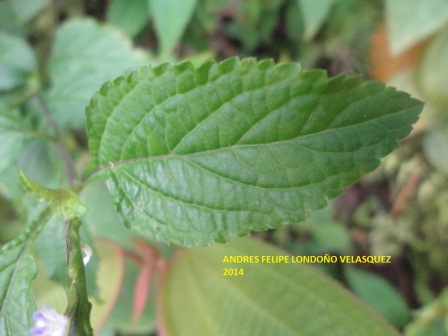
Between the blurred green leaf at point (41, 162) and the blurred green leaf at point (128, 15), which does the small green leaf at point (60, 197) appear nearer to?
the blurred green leaf at point (41, 162)

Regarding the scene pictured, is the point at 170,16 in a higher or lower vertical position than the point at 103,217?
higher

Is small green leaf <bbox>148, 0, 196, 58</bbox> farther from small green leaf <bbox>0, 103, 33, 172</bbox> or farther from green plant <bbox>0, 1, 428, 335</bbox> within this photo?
green plant <bbox>0, 1, 428, 335</bbox>

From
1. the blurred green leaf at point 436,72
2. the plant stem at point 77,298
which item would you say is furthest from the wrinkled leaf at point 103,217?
the blurred green leaf at point 436,72


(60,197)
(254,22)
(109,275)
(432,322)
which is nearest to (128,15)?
(254,22)

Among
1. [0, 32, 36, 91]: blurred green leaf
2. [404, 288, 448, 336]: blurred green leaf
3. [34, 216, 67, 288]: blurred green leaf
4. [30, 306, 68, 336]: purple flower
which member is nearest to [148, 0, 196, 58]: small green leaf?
[0, 32, 36, 91]: blurred green leaf

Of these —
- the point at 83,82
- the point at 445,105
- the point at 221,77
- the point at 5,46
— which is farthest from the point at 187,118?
the point at 445,105

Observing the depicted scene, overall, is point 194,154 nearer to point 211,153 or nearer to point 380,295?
point 211,153
